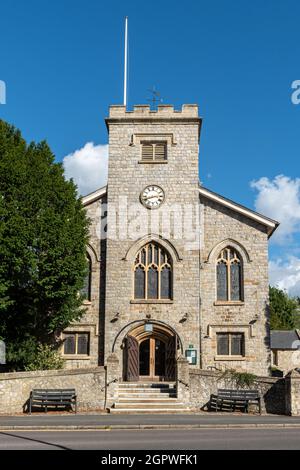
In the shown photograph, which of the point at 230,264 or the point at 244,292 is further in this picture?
the point at 230,264

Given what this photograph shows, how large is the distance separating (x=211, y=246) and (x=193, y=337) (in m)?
4.68

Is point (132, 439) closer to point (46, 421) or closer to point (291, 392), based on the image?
point (46, 421)

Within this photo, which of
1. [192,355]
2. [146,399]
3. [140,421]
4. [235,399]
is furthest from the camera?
[192,355]

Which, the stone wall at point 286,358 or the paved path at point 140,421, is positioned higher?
the stone wall at point 286,358

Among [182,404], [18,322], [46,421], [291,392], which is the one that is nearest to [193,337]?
[182,404]

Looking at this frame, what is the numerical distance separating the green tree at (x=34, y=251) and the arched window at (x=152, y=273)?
3.36m

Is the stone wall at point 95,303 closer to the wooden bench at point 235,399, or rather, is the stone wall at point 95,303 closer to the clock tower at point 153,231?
the clock tower at point 153,231

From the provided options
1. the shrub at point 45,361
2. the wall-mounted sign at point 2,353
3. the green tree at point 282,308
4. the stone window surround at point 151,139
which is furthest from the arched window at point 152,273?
the green tree at point 282,308

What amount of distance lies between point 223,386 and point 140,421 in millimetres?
5109

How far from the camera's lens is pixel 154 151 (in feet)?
91.6

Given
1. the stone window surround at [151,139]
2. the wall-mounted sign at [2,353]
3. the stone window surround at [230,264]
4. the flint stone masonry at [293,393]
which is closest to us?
the flint stone masonry at [293,393]

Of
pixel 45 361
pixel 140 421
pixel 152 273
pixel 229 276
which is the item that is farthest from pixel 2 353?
pixel 229 276

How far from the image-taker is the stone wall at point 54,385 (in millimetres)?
20125

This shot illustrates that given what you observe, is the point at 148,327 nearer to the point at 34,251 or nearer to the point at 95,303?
the point at 95,303
